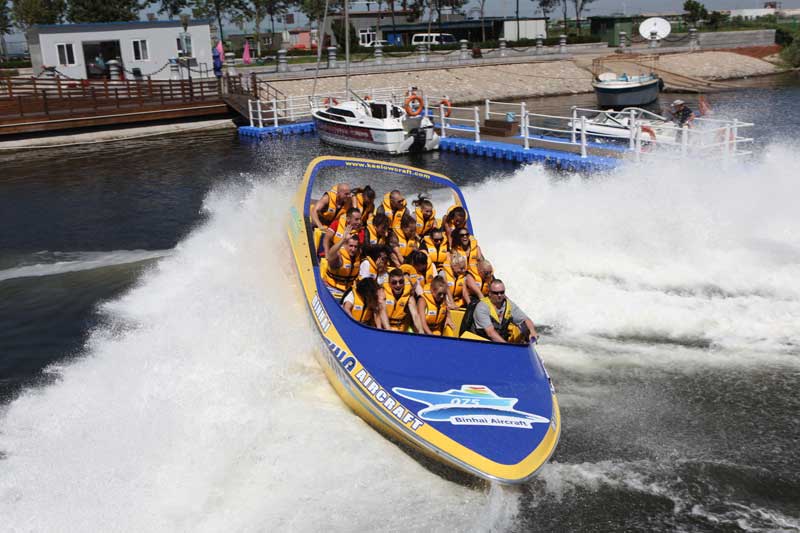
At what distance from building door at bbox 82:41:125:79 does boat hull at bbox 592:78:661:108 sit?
19.6m

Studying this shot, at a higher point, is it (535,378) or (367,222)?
(367,222)

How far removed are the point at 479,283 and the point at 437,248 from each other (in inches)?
36.1

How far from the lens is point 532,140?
20438mm

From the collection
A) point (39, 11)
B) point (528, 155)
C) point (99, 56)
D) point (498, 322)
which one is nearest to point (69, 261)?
point (498, 322)

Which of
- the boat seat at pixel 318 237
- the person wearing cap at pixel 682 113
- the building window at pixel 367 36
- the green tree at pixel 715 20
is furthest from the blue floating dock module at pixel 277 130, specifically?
the building window at pixel 367 36

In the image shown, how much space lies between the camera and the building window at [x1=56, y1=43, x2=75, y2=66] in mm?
31188

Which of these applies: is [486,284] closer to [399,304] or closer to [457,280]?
[457,280]

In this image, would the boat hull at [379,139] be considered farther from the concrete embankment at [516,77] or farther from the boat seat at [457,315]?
the boat seat at [457,315]

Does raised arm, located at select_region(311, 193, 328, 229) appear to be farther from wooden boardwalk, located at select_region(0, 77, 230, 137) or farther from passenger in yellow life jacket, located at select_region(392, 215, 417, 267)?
wooden boardwalk, located at select_region(0, 77, 230, 137)

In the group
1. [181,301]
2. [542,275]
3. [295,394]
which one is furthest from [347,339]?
[542,275]

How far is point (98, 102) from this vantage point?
89.4 feet

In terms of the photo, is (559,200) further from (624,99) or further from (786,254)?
(624,99)

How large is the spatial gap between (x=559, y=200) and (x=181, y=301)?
630 cm

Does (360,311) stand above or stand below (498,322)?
above
